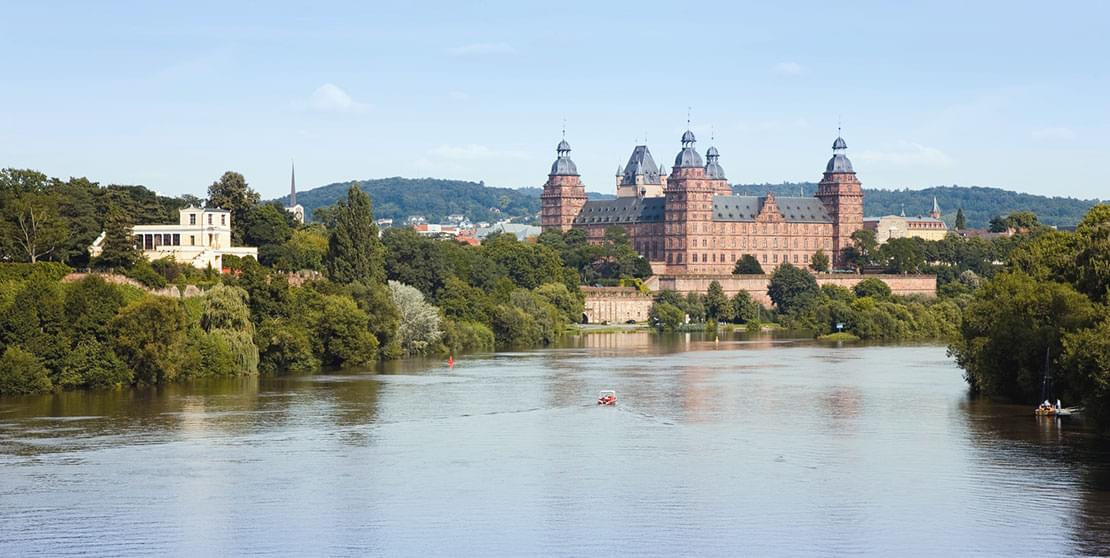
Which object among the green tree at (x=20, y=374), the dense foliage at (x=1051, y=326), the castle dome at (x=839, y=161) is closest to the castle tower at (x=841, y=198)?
the castle dome at (x=839, y=161)

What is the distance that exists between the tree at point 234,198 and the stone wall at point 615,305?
46.0 metres

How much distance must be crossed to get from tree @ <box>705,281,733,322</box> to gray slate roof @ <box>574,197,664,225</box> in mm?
36277

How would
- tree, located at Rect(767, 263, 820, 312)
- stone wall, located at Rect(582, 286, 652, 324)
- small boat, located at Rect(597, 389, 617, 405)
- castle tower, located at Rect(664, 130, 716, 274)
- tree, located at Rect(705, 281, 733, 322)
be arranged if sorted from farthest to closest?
1. castle tower, located at Rect(664, 130, 716, 274)
2. tree, located at Rect(767, 263, 820, 312)
3. tree, located at Rect(705, 281, 733, 322)
4. stone wall, located at Rect(582, 286, 652, 324)
5. small boat, located at Rect(597, 389, 617, 405)

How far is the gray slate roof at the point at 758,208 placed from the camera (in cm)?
17788

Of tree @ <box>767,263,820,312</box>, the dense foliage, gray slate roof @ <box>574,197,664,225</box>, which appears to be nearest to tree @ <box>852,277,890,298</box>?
tree @ <box>767,263,820,312</box>

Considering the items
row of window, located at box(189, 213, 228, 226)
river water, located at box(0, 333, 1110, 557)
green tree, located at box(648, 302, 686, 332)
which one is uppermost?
row of window, located at box(189, 213, 228, 226)

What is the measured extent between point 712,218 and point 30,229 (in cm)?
10983

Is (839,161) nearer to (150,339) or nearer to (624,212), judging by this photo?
(624,212)

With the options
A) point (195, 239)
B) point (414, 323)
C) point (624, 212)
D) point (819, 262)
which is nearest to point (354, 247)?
point (414, 323)

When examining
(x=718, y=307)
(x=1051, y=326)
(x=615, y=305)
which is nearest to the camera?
(x=1051, y=326)

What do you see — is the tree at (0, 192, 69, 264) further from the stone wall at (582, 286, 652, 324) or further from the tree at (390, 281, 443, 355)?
the stone wall at (582, 286, 652, 324)

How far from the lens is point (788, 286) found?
14562 cm

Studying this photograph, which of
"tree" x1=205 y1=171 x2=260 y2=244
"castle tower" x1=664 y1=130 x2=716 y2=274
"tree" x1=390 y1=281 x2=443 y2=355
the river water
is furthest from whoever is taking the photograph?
"castle tower" x1=664 y1=130 x2=716 y2=274

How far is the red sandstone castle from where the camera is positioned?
573 ft
